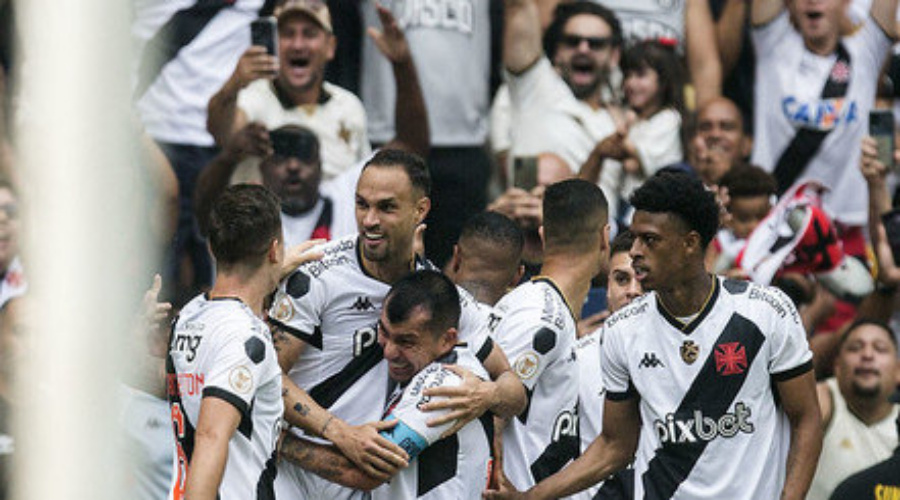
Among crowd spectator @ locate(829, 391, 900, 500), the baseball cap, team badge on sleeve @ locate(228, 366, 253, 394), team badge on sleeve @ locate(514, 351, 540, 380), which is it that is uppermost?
the baseball cap

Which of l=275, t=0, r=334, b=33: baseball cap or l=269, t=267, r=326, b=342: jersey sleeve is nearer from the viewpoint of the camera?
l=269, t=267, r=326, b=342: jersey sleeve

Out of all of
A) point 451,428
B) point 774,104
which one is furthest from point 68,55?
point 774,104

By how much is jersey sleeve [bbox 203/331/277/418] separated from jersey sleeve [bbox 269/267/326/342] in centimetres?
56

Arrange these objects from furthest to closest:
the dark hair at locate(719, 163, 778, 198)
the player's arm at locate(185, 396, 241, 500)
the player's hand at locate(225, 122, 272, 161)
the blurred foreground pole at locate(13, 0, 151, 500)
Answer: the dark hair at locate(719, 163, 778, 198), the player's hand at locate(225, 122, 272, 161), the player's arm at locate(185, 396, 241, 500), the blurred foreground pole at locate(13, 0, 151, 500)

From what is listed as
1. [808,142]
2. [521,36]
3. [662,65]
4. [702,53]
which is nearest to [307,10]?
[521,36]

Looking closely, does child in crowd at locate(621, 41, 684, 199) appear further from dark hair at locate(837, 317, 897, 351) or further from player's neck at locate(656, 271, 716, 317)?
player's neck at locate(656, 271, 716, 317)

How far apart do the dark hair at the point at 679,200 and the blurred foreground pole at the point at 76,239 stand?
295cm

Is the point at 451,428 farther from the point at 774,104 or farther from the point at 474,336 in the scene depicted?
the point at 774,104

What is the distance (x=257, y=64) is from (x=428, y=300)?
3058 millimetres

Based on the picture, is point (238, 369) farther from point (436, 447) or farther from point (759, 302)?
point (759, 302)

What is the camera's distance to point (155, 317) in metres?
6.18

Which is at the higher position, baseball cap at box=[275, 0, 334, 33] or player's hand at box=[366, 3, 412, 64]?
baseball cap at box=[275, 0, 334, 33]

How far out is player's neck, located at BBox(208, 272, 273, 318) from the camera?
18.8 feet

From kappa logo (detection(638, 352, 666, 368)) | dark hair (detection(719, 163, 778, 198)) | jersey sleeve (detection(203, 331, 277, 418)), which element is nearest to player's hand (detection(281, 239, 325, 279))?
jersey sleeve (detection(203, 331, 277, 418))
